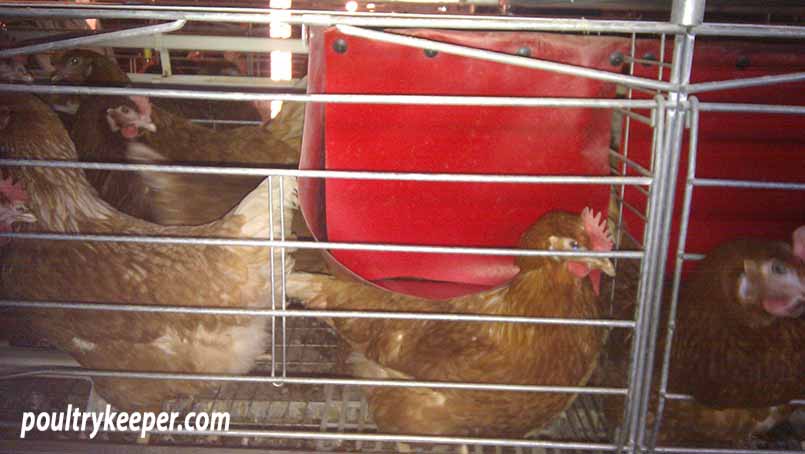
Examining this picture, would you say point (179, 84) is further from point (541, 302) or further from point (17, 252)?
point (541, 302)

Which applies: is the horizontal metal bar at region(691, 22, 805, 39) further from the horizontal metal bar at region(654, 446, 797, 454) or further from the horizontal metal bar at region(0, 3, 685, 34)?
the horizontal metal bar at region(654, 446, 797, 454)

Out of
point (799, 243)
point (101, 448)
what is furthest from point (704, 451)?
point (101, 448)

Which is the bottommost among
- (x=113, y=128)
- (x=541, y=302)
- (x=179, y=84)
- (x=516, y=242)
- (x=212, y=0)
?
(x=541, y=302)

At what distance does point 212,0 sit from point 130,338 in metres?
1.04

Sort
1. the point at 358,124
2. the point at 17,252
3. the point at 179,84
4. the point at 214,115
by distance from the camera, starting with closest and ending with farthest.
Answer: the point at 358,124 < the point at 17,252 < the point at 179,84 < the point at 214,115

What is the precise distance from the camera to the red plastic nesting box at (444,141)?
3.36 ft

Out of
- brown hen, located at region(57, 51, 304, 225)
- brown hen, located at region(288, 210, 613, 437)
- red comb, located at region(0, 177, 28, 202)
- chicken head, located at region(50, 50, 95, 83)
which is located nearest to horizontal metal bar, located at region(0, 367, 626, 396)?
brown hen, located at region(288, 210, 613, 437)

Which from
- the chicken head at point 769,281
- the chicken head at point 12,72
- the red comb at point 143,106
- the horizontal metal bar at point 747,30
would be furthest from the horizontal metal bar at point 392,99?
the red comb at point 143,106

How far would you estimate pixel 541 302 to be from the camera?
1133mm

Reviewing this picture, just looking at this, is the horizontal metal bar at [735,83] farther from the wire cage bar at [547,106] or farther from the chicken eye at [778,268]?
the chicken eye at [778,268]

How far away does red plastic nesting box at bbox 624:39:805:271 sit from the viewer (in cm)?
108

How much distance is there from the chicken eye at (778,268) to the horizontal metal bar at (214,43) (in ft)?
3.93

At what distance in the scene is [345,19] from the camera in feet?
2.46

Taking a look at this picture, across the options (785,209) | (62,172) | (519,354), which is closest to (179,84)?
(62,172)
